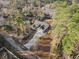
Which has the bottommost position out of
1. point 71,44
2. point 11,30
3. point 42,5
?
point 42,5

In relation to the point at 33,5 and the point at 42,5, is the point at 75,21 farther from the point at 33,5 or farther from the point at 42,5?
the point at 42,5

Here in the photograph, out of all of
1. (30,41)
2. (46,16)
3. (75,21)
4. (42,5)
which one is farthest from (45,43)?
(42,5)

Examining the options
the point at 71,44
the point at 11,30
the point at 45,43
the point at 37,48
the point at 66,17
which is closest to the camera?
the point at 71,44

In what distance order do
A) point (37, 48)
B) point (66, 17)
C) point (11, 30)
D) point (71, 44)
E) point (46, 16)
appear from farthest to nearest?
point (46, 16)
point (11, 30)
point (37, 48)
point (66, 17)
point (71, 44)

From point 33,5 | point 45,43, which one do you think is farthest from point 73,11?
point 33,5

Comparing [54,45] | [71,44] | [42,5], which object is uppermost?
[71,44]

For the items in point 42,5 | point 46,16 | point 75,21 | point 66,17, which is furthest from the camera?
point 42,5

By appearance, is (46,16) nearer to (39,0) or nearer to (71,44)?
(39,0)

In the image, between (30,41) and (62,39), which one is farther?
(30,41)

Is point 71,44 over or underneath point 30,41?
over
